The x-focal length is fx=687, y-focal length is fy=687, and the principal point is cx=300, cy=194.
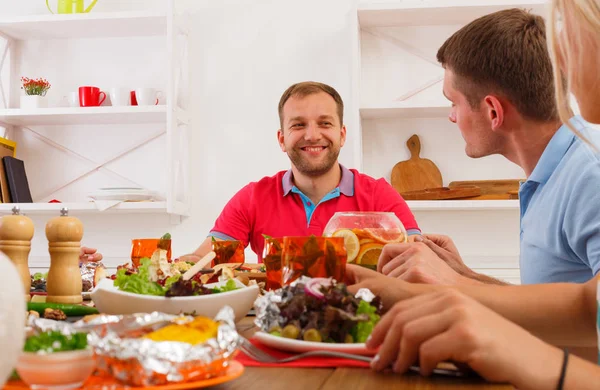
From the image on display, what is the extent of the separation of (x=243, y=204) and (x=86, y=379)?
6.87 ft

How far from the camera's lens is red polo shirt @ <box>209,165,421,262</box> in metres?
2.58

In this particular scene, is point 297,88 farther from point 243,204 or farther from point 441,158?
point 441,158

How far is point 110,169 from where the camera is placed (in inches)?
135

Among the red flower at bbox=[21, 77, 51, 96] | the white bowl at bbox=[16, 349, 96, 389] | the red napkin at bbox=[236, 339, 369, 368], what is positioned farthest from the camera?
the red flower at bbox=[21, 77, 51, 96]

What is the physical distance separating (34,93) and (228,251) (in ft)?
6.79

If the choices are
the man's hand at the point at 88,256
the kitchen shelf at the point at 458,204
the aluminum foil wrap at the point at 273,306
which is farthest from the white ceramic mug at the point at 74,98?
the aluminum foil wrap at the point at 273,306

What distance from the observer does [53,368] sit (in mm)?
503

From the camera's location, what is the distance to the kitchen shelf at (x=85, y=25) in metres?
3.21

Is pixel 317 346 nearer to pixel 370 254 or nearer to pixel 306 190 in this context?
pixel 370 254

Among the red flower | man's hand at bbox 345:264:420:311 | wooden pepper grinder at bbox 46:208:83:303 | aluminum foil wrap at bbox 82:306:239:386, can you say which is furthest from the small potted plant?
aluminum foil wrap at bbox 82:306:239:386

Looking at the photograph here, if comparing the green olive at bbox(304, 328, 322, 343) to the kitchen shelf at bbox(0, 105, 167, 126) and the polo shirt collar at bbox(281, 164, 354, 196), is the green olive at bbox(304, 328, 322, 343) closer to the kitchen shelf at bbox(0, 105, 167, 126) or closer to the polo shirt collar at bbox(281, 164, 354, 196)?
the polo shirt collar at bbox(281, 164, 354, 196)

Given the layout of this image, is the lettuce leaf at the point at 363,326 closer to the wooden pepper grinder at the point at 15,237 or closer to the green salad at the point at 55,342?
the green salad at the point at 55,342

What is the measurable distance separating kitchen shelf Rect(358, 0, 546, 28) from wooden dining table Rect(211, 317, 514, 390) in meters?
2.61

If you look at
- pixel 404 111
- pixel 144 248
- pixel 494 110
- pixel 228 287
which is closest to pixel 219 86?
pixel 404 111
